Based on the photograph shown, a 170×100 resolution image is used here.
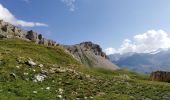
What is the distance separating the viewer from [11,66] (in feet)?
143

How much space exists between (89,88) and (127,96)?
4831 millimetres

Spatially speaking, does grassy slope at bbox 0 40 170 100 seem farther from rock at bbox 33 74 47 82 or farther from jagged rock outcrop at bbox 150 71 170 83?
jagged rock outcrop at bbox 150 71 170 83

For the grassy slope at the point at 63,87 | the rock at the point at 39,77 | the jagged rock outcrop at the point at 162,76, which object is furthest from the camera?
the jagged rock outcrop at the point at 162,76

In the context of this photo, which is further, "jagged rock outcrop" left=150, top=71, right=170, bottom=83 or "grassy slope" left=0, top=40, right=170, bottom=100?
"jagged rock outcrop" left=150, top=71, right=170, bottom=83

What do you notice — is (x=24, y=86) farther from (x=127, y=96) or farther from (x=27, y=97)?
(x=127, y=96)

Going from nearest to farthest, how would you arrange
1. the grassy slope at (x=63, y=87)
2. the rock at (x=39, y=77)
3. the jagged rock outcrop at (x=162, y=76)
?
the grassy slope at (x=63, y=87) < the rock at (x=39, y=77) < the jagged rock outcrop at (x=162, y=76)

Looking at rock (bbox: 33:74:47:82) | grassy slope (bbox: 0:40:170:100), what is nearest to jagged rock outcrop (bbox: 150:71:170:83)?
grassy slope (bbox: 0:40:170:100)

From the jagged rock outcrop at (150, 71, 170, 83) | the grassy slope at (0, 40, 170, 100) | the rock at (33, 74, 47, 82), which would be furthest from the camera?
the jagged rock outcrop at (150, 71, 170, 83)

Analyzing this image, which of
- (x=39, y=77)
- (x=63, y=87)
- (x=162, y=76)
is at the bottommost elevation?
(x=63, y=87)

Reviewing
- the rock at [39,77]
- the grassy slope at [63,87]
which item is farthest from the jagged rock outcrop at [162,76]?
the rock at [39,77]

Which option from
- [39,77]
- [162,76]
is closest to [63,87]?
[39,77]

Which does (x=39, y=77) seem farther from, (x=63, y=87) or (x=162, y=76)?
(x=162, y=76)

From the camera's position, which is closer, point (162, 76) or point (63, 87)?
point (63, 87)

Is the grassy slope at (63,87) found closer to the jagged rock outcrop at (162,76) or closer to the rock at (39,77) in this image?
the rock at (39,77)
